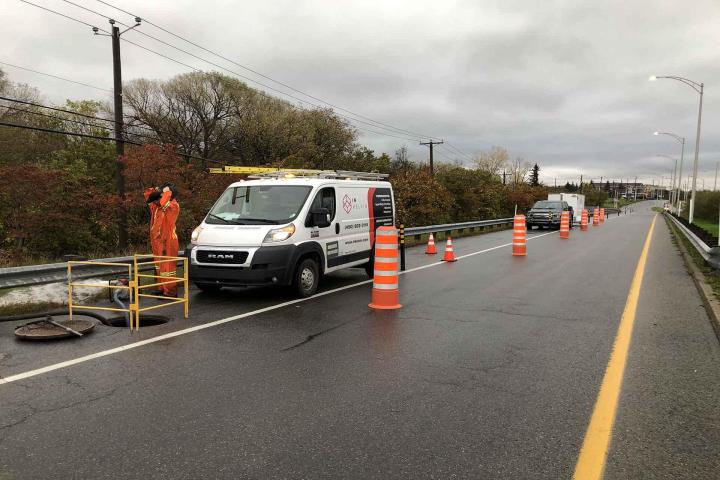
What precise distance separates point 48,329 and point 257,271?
9.48 ft

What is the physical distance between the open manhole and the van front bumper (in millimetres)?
1155

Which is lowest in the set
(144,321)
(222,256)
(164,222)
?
(144,321)

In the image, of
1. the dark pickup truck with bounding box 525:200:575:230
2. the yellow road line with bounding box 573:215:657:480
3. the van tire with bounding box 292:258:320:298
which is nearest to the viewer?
the yellow road line with bounding box 573:215:657:480

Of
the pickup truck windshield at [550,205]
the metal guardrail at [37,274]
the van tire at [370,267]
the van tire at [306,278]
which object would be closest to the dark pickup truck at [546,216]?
the pickup truck windshield at [550,205]

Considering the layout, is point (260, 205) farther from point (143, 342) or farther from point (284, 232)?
point (143, 342)

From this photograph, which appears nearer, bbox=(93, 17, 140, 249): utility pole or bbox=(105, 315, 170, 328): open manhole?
bbox=(105, 315, 170, 328): open manhole

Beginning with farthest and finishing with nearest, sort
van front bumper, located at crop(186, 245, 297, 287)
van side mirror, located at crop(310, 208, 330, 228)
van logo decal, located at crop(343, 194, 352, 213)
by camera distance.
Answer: van logo decal, located at crop(343, 194, 352, 213), van side mirror, located at crop(310, 208, 330, 228), van front bumper, located at crop(186, 245, 297, 287)

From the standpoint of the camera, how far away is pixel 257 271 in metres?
8.08

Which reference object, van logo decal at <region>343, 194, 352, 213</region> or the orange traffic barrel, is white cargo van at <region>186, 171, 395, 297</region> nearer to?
van logo decal at <region>343, 194, 352, 213</region>

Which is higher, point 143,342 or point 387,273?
point 387,273

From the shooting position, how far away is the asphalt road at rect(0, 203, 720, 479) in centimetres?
323

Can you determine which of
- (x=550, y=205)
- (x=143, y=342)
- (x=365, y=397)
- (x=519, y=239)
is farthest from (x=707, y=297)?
(x=550, y=205)

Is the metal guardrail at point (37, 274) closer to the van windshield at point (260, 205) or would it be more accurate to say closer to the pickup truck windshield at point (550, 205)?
the van windshield at point (260, 205)

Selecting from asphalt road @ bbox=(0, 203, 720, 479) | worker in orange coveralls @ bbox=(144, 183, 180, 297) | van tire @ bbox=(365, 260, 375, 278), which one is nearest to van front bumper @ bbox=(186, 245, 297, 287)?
asphalt road @ bbox=(0, 203, 720, 479)
